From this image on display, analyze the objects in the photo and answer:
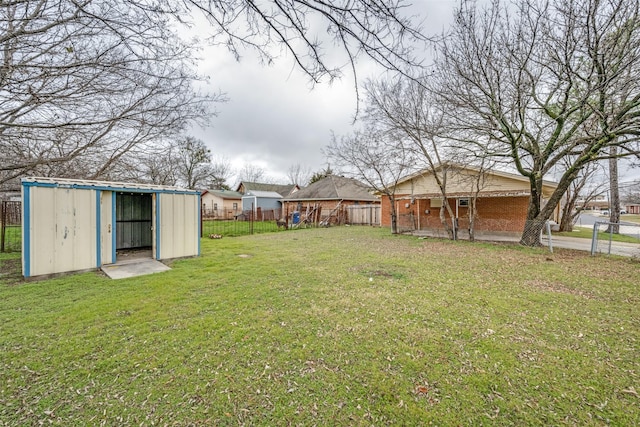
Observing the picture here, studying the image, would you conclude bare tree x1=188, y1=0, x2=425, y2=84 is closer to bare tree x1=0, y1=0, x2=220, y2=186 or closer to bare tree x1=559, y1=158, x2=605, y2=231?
bare tree x1=0, y1=0, x2=220, y2=186

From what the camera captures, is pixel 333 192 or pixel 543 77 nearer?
pixel 543 77

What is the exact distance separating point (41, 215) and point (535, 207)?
1474 cm

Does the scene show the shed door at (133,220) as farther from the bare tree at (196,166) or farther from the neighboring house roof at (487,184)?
the bare tree at (196,166)

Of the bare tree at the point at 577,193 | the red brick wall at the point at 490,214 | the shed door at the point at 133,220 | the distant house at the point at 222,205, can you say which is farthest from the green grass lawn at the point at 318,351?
the distant house at the point at 222,205

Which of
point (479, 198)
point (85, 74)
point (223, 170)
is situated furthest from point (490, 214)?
point (223, 170)

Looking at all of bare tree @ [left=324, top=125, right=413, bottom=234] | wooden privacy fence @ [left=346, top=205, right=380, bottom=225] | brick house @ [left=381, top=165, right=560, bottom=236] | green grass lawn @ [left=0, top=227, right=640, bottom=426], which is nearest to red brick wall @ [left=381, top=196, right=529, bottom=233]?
brick house @ [left=381, top=165, right=560, bottom=236]

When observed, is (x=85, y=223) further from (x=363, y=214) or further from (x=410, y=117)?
(x=363, y=214)

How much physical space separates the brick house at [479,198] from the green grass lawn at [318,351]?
7.76m

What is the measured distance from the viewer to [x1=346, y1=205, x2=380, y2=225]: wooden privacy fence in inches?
826

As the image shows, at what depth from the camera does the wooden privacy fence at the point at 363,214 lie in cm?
2097

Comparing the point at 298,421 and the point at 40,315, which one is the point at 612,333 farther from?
the point at 40,315

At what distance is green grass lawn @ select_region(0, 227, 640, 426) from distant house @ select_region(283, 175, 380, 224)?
628 inches

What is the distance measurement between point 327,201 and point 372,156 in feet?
30.0

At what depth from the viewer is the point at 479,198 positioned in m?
14.3
